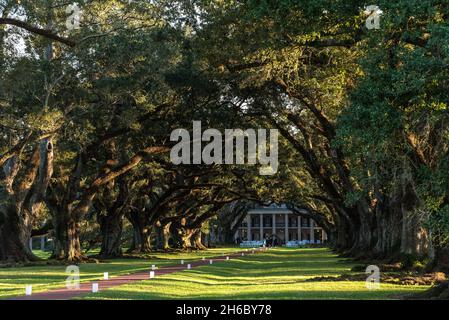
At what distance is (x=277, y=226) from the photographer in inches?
5945

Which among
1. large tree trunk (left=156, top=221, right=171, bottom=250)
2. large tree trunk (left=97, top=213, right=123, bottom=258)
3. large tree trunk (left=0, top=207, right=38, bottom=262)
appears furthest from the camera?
large tree trunk (left=156, top=221, right=171, bottom=250)

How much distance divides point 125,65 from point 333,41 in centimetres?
1089

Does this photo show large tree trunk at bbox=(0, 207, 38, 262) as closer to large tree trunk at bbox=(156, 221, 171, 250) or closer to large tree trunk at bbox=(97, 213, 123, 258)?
large tree trunk at bbox=(97, 213, 123, 258)

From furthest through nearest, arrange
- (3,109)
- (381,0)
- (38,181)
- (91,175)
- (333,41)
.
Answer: (91,175) < (38,181) < (3,109) < (333,41) < (381,0)

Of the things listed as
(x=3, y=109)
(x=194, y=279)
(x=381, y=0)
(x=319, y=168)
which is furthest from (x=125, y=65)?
(x=381, y=0)

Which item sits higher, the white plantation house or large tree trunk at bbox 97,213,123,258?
the white plantation house

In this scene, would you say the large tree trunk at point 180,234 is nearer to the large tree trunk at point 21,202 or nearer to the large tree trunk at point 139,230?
the large tree trunk at point 139,230

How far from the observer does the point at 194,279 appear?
82.0 ft

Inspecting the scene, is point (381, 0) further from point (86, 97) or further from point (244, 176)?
point (244, 176)

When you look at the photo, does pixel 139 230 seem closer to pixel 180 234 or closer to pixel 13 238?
pixel 180 234

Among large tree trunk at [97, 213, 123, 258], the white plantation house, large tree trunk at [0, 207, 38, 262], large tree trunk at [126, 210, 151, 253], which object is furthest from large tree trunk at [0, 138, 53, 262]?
the white plantation house

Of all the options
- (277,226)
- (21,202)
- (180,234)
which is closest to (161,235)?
(180,234)

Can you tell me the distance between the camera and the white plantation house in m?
149

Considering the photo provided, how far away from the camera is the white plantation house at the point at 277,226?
488 ft
